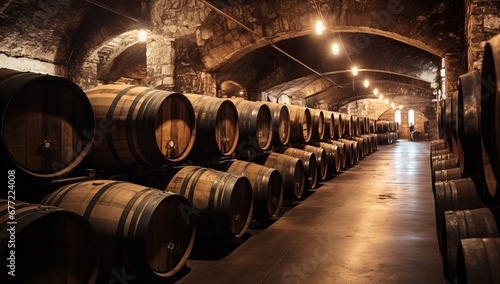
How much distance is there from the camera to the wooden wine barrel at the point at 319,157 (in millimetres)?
7480

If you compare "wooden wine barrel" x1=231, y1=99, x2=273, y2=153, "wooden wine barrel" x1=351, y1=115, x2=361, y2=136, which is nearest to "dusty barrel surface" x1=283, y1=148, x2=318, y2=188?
"wooden wine barrel" x1=231, y1=99, x2=273, y2=153

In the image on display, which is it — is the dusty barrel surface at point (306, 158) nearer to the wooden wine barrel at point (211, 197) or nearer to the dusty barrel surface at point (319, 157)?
the dusty barrel surface at point (319, 157)

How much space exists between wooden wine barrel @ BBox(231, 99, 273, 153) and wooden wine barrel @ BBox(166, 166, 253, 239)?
4.51ft

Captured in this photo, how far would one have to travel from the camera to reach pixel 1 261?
1.74 m

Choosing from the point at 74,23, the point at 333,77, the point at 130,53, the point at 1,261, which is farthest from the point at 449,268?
the point at 333,77

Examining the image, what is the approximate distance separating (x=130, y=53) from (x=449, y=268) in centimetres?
1329

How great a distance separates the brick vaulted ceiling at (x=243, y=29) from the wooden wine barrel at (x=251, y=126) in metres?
4.04

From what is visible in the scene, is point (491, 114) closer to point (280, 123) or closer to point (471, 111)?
point (471, 111)

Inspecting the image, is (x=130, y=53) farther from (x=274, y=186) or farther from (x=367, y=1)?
(x=274, y=186)

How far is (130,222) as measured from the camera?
2.64 m

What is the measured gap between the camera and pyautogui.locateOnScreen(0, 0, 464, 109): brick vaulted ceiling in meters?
9.16

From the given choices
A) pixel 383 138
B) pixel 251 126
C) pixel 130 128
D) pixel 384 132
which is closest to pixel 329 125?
pixel 251 126

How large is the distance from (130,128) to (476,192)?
260cm

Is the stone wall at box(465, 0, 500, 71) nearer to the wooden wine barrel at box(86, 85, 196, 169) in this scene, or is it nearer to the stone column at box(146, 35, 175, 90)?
the wooden wine barrel at box(86, 85, 196, 169)
